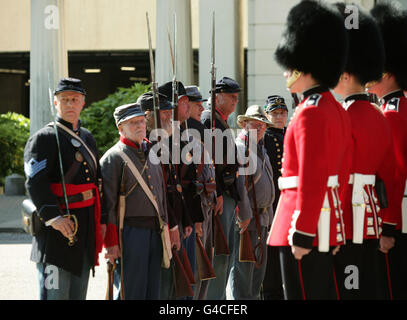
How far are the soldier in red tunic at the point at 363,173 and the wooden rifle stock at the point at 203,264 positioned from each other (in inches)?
64.9

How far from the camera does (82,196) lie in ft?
15.2

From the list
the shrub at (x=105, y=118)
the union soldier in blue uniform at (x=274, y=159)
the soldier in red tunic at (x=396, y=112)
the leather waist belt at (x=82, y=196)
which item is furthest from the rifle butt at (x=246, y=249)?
the shrub at (x=105, y=118)

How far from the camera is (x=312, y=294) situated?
3887mm

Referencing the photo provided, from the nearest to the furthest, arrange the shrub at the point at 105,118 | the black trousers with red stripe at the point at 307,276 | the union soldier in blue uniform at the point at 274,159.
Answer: the black trousers with red stripe at the point at 307,276, the union soldier in blue uniform at the point at 274,159, the shrub at the point at 105,118

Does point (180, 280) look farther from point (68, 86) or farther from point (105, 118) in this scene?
point (105, 118)

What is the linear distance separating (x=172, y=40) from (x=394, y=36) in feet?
28.4

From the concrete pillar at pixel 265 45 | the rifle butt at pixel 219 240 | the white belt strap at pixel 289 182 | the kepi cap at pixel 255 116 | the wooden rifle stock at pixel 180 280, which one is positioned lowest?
the wooden rifle stock at pixel 180 280

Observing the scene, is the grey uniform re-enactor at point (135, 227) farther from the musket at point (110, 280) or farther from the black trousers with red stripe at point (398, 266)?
the black trousers with red stripe at point (398, 266)

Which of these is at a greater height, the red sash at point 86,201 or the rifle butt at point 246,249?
the red sash at point 86,201

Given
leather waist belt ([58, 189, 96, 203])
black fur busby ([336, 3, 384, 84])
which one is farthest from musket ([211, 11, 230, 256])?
black fur busby ([336, 3, 384, 84])

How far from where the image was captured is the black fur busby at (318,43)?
158 inches

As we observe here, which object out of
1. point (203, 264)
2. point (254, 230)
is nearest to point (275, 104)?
point (254, 230)

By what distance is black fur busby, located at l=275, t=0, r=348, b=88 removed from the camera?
4.01 metres
